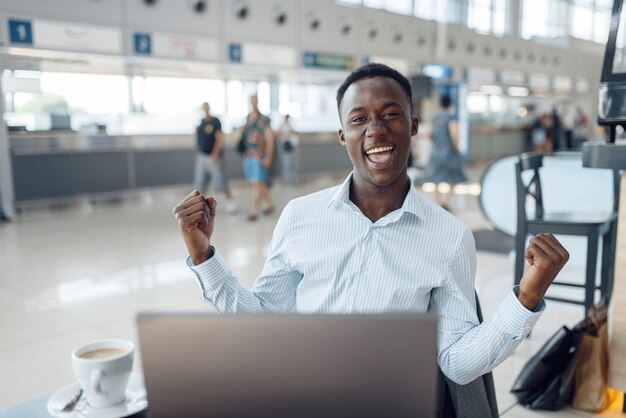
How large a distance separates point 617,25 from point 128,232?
→ 18.3 feet

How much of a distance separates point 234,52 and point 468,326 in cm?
884

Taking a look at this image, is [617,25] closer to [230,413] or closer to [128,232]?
[230,413]

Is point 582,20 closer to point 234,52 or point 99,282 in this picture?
point 234,52

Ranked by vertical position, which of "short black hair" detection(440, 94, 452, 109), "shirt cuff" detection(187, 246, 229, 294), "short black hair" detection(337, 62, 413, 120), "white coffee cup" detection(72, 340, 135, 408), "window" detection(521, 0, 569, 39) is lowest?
"white coffee cup" detection(72, 340, 135, 408)

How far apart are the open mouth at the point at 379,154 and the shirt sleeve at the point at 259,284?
29cm

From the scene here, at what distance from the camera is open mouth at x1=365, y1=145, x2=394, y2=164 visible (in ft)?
4.11

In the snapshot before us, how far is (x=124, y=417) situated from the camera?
1002 mm

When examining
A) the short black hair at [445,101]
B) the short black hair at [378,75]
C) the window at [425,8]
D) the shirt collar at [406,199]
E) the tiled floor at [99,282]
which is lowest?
the tiled floor at [99,282]

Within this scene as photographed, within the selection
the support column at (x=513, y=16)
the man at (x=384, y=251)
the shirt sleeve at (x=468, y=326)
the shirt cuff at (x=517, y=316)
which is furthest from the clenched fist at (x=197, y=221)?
the support column at (x=513, y=16)

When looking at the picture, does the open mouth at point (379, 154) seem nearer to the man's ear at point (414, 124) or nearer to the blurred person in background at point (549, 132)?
the man's ear at point (414, 124)

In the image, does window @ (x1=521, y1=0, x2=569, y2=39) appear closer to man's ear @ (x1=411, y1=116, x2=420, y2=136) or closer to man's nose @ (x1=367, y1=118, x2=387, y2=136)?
man's ear @ (x1=411, y1=116, x2=420, y2=136)

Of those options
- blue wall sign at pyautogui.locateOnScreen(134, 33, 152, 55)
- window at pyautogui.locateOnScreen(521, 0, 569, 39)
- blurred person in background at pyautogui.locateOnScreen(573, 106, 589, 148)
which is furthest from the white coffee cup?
window at pyautogui.locateOnScreen(521, 0, 569, 39)

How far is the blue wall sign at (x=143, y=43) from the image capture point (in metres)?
8.27

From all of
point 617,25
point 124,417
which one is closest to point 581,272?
point 617,25
